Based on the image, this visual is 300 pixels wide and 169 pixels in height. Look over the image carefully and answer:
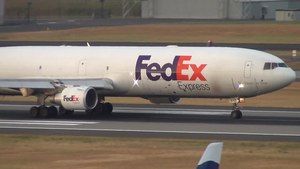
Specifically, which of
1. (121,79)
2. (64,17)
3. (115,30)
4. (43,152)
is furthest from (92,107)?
(64,17)

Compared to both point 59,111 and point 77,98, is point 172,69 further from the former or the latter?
point 59,111

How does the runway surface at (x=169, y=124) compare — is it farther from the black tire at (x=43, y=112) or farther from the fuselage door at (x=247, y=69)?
the fuselage door at (x=247, y=69)

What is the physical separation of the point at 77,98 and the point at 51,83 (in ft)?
6.36

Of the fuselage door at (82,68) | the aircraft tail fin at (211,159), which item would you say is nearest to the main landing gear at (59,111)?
the fuselage door at (82,68)

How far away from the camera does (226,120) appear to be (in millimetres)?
39188

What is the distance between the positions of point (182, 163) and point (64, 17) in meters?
120

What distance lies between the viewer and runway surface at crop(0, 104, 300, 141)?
34156mm

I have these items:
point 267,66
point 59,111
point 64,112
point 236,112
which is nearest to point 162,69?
point 236,112

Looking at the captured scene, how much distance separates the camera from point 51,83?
132 feet

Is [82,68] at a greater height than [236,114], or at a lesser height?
greater

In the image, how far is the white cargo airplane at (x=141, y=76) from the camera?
1549 inches

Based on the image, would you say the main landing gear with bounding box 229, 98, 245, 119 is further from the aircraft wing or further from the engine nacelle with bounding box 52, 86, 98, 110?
the engine nacelle with bounding box 52, 86, 98, 110

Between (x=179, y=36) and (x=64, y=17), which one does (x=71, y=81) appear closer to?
(x=179, y=36)

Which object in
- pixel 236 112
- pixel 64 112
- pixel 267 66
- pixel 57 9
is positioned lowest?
pixel 64 112
